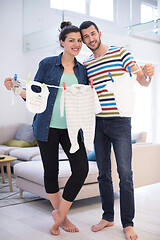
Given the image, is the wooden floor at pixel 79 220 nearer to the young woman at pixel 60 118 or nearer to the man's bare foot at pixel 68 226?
the man's bare foot at pixel 68 226

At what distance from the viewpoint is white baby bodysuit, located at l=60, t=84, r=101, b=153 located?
2.29 m

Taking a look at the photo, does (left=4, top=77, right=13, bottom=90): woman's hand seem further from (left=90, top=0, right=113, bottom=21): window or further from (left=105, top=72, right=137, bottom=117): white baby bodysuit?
(left=90, top=0, right=113, bottom=21): window

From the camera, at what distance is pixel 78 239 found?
2352 millimetres

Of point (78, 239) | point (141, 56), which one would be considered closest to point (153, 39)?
point (141, 56)

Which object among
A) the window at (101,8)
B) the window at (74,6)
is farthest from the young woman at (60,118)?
the window at (101,8)

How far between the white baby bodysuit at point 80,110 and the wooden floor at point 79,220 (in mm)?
679

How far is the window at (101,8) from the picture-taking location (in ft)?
15.5

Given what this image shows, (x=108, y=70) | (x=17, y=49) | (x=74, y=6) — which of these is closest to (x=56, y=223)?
(x=108, y=70)

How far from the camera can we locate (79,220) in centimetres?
279

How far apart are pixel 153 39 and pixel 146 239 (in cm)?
550

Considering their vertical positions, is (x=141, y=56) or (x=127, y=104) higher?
(x=141, y=56)

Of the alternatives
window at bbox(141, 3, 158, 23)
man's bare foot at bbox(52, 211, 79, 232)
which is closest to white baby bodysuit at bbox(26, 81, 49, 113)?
man's bare foot at bbox(52, 211, 79, 232)

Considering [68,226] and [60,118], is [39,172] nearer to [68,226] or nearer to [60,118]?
[68,226]

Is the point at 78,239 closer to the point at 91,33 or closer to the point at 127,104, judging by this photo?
the point at 127,104
